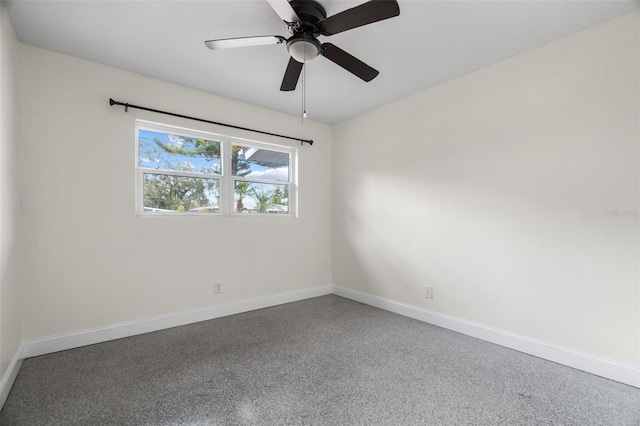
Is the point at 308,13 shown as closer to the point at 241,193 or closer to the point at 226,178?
the point at 226,178

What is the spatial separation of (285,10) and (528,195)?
2.39 meters

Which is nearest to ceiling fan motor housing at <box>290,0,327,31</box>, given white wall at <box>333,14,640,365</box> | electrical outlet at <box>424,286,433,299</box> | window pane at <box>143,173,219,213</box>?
white wall at <box>333,14,640,365</box>

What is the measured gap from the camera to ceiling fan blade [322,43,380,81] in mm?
1978

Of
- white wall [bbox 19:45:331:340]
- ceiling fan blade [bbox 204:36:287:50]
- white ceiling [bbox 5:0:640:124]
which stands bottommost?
white wall [bbox 19:45:331:340]

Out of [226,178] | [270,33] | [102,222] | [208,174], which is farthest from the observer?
[226,178]

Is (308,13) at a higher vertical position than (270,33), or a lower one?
lower

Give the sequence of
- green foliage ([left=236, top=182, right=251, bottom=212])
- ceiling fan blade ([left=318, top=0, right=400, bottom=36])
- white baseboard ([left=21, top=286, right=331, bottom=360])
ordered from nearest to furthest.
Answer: ceiling fan blade ([left=318, top=0, right=400, bottom=36]), white baseboard ([left=21, top=286, right=331, bottom=360]), green foliage ([left=236, top=182, right=251, bottom=212])

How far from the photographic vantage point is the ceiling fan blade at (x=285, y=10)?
61.3 inches

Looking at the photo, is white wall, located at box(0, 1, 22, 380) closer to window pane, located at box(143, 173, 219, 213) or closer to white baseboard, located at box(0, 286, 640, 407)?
white baseboard, located at box(0, 286, 640, 407)

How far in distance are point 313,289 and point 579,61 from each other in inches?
145

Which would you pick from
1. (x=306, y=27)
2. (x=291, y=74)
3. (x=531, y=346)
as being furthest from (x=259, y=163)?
(x=531, y=346)

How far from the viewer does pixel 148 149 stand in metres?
3.01

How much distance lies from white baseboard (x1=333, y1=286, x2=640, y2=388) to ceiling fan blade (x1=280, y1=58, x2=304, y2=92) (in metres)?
2.70

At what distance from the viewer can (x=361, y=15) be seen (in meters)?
1.62
